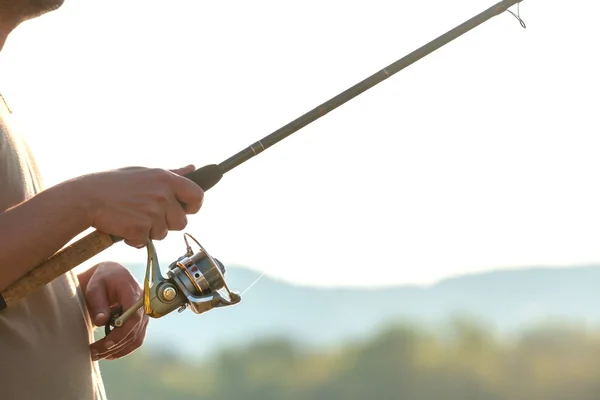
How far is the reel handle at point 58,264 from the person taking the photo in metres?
1.43

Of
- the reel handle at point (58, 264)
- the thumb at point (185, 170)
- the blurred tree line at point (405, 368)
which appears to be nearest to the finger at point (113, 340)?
the reel handle at point (58, 264)

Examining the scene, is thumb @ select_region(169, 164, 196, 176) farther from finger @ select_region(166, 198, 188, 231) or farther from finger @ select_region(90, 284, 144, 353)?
finger @ select_region(90, 284, 144, 353)

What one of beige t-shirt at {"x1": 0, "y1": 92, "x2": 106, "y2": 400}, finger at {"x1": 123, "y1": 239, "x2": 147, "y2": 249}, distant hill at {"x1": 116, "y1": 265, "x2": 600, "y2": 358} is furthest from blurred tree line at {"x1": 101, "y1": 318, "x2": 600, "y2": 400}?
finger at {"x1": 123, "y1": 239, "x2": 147, "y2": 249}

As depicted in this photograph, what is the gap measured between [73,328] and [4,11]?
20.9 inches

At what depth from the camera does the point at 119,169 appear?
1.42 m

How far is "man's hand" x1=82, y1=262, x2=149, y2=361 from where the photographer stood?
64.0 inches

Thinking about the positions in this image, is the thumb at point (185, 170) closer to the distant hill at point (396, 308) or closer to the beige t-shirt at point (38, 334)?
the beige t-shirt at point (38, 334)

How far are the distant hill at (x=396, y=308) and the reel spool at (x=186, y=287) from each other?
1962 cm

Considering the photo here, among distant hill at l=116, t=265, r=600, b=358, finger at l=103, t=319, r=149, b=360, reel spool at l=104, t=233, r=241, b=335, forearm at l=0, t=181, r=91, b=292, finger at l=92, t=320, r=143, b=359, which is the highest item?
forearm at l=0, t=181, r=91, b=292

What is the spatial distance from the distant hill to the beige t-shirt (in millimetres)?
19589

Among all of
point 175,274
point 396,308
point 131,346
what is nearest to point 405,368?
point 396,308

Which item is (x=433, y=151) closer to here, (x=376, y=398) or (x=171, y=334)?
(x=171, y=334)

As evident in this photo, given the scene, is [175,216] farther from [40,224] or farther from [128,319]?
[128,319]

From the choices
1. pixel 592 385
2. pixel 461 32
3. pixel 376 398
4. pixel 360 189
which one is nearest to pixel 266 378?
pixel 376 398
